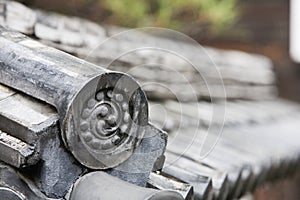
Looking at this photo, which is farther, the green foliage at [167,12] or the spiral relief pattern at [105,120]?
the green foliage at [167,12]

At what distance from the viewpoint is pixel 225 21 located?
270 inches

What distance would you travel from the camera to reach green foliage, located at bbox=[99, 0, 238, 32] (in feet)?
18.0

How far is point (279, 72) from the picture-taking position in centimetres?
781

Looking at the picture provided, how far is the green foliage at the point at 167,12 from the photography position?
5484 millimetres

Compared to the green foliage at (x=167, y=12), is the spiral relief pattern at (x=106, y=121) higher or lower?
higher

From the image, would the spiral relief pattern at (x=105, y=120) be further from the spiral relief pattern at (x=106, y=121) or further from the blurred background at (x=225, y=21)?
the blurred background at (x=225, y=21)

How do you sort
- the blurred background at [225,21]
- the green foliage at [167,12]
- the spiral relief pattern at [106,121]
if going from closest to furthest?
the spiral relief pattern at [106,121] → the blurred background at [225,21] → the green foliage at [167,12]

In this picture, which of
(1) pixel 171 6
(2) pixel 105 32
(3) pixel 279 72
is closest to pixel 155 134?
(2) pixel 105 32

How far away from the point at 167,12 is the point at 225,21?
1.11 metres

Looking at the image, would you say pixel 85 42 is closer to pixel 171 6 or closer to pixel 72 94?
pixel 72 94

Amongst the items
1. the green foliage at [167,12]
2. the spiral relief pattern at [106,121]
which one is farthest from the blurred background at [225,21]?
the spiral relief pattern at [106,121]

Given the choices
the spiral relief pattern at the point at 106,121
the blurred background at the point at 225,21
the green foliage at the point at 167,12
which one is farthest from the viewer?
the green foliage at the point at 167,12

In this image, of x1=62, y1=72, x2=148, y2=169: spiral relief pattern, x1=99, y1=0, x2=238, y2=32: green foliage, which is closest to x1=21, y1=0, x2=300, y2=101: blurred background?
x1=99, y1=0, x2=238, y2=32: green foliage

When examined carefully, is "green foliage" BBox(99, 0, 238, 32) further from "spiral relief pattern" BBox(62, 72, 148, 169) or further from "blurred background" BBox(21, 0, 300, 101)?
"spiral relief pattern" BBox(62, 72, 148, 169)
